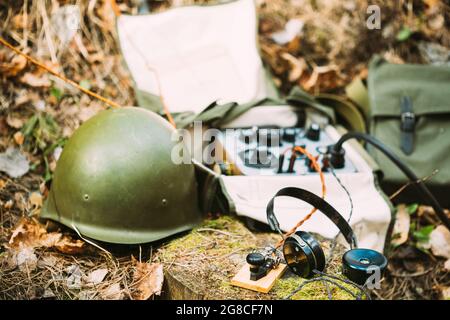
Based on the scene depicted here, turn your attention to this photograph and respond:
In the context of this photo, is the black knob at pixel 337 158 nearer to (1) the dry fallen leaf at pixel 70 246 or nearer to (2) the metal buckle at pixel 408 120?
(2) the metal buckle at pixel 408 120

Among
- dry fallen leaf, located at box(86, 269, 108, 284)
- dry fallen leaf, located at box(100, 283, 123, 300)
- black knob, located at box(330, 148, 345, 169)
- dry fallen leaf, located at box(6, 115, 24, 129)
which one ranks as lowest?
dry fallen leaf, located at box(100, 283, 123, 300)

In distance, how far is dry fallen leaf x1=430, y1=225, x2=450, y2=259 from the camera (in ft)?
9.02

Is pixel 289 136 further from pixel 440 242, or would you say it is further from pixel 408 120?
pixel 440 242

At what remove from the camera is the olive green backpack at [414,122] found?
2.76 m

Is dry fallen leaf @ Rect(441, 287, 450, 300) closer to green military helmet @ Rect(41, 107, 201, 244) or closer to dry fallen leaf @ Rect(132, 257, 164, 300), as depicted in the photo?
green military helmet @ Rect(41, 107, 201, 244)

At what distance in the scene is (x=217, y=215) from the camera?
2473 mm

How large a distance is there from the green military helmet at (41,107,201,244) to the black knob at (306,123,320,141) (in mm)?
853

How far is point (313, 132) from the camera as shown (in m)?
2.74

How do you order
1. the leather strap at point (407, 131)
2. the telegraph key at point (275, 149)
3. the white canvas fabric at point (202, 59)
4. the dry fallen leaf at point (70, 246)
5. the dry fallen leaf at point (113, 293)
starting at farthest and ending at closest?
the white canvas fabric at point (202, 59)
the leather strap at point (407, 131)
the telegraph key at point (275, 149)
the dry fallen leaf at point (70, 246)
the dry fallen leaf at point (113, 293)

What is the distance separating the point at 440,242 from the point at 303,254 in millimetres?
1419

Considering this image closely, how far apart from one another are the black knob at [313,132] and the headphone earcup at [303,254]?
107 centimetres

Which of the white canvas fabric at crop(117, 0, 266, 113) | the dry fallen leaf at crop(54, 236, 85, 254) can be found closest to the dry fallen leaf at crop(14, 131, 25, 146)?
the white canvas fabric at crop(117, 0, 266, 113)

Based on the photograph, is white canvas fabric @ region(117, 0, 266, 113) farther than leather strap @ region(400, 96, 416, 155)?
Yes

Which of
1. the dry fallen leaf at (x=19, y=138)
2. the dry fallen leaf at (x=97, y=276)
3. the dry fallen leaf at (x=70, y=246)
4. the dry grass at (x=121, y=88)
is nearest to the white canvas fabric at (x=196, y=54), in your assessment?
the dry grass at (x=121, y=88)
